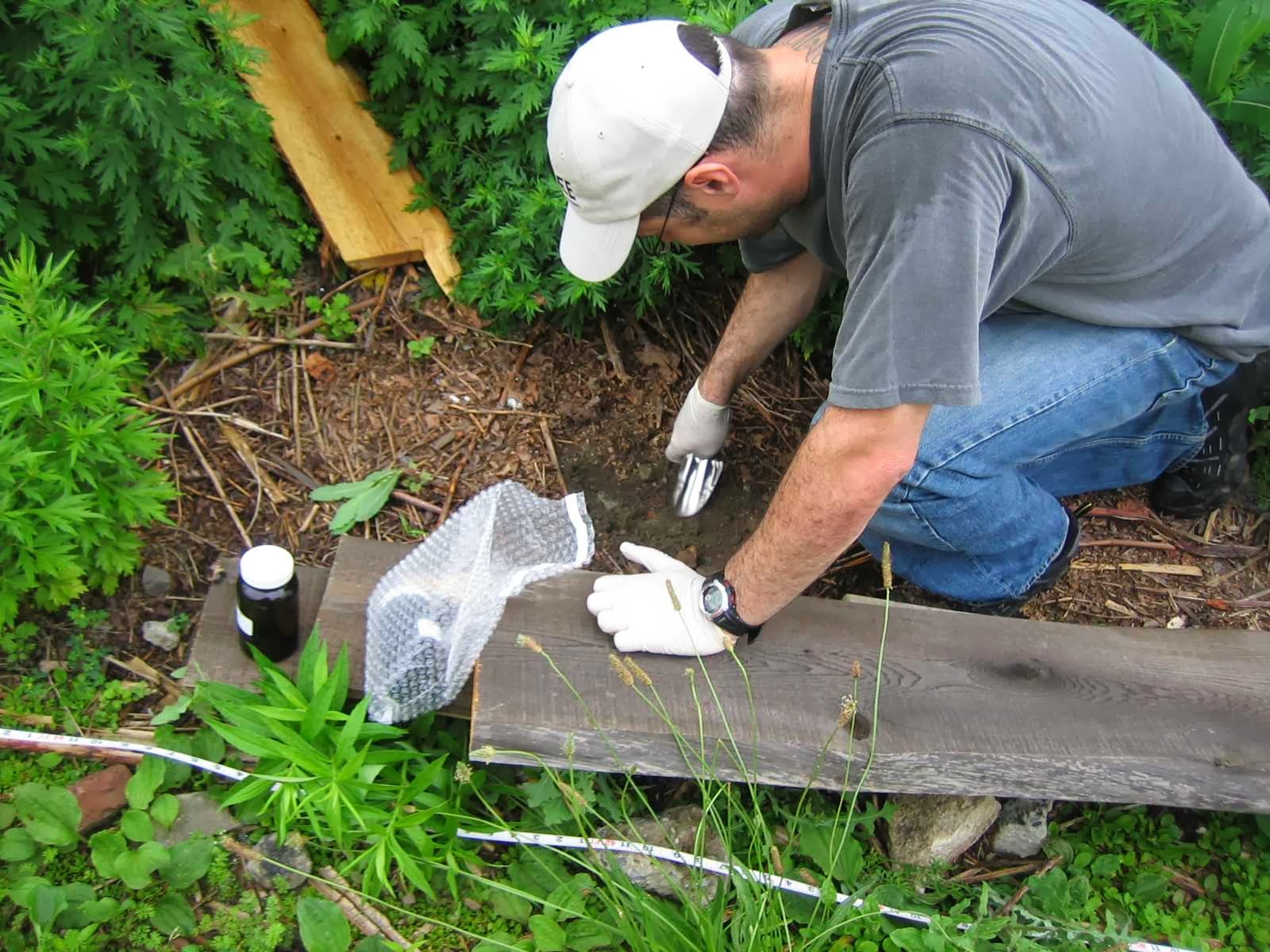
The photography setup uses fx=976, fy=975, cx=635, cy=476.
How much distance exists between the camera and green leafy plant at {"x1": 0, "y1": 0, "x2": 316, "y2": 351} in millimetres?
2604

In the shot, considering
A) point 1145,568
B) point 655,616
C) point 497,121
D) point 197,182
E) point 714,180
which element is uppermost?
point 714,180

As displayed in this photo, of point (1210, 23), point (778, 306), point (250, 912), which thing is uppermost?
point (1210, 23)

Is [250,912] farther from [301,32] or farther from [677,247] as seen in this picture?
[301,32]

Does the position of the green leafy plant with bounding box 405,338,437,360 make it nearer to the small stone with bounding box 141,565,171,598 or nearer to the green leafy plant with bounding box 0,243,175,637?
the green leafy plant with bounding box 0,243,175,637

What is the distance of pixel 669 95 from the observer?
1918 mm

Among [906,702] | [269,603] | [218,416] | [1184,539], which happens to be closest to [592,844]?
[906,702]

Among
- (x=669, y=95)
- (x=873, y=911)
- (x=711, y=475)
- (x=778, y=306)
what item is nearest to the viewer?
(x=669, y=95)

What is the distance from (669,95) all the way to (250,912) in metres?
2.02

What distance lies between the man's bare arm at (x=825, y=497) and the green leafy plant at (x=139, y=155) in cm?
192

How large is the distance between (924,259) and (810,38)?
663 millimetres

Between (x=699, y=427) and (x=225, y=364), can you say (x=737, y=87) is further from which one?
(x=225, y=364)

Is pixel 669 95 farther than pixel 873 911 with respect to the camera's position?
No

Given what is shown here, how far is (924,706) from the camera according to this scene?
234 cm

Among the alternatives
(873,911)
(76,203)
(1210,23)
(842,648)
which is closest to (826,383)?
(842,648)
